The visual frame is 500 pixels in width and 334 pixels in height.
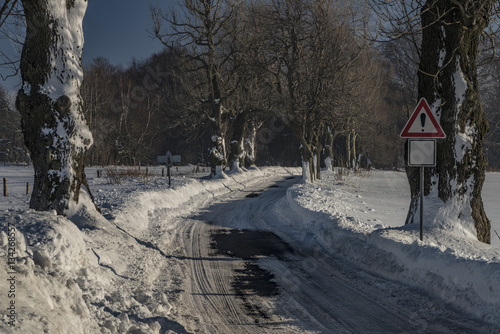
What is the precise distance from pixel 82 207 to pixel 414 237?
22.2 feet

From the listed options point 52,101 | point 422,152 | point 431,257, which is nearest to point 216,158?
point 52,101

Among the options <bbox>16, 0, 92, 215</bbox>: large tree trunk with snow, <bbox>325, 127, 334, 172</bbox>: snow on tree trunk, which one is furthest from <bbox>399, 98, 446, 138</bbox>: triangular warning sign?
<bbox>325, 127, 334, 172</bbox>: snow on tree trunk

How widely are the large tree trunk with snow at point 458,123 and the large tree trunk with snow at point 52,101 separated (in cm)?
723

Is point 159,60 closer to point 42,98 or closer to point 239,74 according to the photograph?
point 239,74

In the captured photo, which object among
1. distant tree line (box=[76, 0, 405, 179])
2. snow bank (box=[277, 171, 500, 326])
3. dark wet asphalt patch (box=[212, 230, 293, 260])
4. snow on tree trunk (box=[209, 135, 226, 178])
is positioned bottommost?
dark wet asphalt patch (box=[212, 230, 293, 260])

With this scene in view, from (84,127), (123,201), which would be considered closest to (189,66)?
(123,201)

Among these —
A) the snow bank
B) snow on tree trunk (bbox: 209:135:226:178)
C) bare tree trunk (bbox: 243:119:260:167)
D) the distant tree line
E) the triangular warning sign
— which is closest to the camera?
the snow bank

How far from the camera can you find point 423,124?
741 centimetres

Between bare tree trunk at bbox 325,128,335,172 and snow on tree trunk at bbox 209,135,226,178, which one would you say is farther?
bare tree trunk at bbox 325,128,335,172

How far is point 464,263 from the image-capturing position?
5703mm

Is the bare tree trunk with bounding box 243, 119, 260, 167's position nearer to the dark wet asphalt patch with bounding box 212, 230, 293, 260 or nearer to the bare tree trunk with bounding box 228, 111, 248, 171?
the bare tree trunk with bounding box 228, 111, 248, 171

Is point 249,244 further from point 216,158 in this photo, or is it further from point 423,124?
point 216,158

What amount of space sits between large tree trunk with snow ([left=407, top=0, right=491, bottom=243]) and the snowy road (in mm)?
2596

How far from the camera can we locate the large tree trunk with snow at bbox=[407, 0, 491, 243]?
8.34 meters
